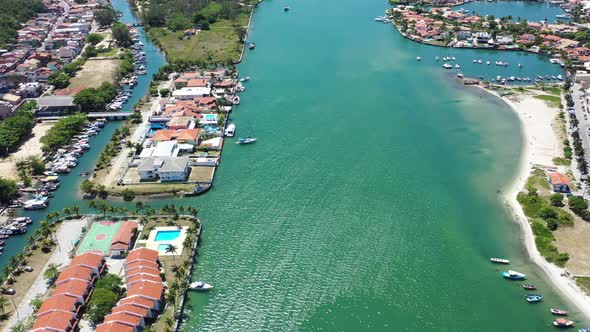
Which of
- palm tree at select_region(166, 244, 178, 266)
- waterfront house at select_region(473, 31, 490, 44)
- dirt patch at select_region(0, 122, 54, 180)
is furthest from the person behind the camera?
waterfront house at select_region(473, 31, 490, 44)

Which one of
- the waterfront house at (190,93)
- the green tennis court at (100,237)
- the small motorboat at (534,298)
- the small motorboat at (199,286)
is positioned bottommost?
the small motorboat at (534,298)

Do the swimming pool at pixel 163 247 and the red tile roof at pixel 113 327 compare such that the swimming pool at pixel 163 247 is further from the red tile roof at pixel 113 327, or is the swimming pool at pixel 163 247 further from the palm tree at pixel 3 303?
the palm tree at pixel 3 303

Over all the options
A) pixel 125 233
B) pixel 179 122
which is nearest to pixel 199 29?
pixel 179 122

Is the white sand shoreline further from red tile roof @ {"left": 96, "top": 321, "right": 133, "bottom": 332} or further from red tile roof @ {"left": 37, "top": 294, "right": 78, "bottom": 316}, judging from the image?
red tile roof @ {"left": 37, "top": 294, "right": 78, "bottom": 316}

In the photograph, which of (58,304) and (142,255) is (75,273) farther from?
(142,255)

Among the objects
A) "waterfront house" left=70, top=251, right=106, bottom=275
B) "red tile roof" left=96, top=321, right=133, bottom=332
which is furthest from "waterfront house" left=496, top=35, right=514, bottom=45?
"red tile roof" left=96, top=321, right=133, bottom=332

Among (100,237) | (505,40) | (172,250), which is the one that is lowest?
(100,237)

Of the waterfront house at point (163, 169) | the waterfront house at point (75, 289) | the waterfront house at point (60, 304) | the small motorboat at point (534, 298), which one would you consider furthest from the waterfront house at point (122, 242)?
the small motorboat at point (534, 298)
